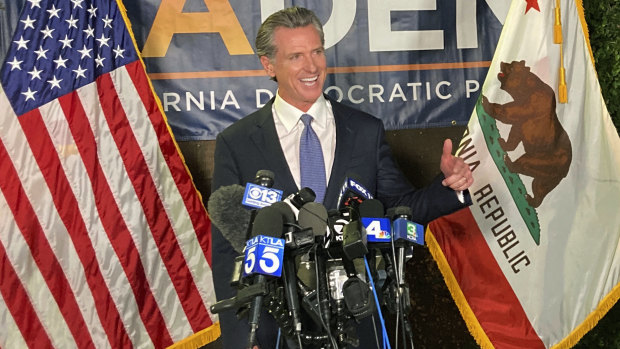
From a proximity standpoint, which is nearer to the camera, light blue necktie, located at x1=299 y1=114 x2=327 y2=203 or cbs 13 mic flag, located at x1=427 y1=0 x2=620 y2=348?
light blue necktie, located at x1=299 y1=114 x2=327 y2=203

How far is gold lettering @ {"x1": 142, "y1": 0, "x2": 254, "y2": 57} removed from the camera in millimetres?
3762

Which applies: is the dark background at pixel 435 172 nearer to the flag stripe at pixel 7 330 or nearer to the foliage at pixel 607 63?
the foliage at pixel 607 63

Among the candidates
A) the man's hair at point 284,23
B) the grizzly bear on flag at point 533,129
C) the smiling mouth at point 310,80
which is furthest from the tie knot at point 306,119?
the grizzly bear on flag at point 533,129

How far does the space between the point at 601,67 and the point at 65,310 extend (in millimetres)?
2811

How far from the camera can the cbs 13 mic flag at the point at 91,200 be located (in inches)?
132

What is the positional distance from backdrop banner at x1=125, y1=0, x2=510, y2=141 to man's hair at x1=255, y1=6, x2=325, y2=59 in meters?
1.19

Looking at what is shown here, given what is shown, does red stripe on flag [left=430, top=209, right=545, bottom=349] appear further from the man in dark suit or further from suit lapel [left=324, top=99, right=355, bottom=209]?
suit lapel [left=324, top=99, right=355, bottom=209]

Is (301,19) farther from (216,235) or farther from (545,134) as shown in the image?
(545,134)

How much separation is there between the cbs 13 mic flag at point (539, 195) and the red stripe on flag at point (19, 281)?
1770 mm

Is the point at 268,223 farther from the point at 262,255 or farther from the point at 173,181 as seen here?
the point at 173,181

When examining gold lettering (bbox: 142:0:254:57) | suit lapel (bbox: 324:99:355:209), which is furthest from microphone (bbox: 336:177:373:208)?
gold lettering (bbox: 142:0:254:57)

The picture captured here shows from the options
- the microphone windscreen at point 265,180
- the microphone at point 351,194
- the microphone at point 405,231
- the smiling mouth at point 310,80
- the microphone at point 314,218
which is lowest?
the microphone at point 405,231

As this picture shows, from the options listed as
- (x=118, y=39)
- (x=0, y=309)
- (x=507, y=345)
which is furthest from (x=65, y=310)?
(x=507, y=345)

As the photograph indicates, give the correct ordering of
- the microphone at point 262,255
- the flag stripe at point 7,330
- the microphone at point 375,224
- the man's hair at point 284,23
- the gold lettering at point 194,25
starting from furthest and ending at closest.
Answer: the gold lettering at point 194,25
the flag stripe at point 7,330
the man's hair at point 284,23
the microphone at point 375,224
the microphone at point 262,255
